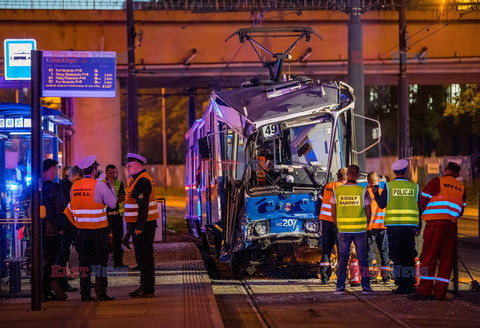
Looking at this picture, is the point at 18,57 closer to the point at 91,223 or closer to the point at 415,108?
the point at 91,223

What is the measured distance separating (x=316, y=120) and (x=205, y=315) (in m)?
6.13

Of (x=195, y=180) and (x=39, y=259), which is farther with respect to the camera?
(x=195, y=180)

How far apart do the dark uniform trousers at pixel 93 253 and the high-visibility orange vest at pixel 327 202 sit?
3.75m

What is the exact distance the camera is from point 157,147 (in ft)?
292

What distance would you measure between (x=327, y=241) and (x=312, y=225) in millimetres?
779

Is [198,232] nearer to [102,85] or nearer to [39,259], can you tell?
[102,85]

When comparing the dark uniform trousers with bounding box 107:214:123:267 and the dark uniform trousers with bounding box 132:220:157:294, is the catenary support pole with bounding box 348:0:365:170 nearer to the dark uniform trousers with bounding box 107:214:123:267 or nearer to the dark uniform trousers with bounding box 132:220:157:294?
the dark uniform trousers with bounding box 107:214:123:267

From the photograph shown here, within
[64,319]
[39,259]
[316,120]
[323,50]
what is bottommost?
[64,319]

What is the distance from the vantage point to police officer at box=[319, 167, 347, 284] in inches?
585

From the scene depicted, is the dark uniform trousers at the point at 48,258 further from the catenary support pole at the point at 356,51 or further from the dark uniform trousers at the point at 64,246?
the catenary support pole at the point at 356,51

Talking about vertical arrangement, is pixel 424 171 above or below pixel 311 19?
below

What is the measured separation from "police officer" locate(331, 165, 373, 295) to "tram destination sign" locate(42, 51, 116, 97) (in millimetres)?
7310

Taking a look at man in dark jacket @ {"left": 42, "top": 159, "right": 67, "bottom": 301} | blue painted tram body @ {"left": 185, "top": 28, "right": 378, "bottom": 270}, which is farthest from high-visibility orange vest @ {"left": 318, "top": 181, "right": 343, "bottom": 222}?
man in dark jacket @ {"left": 42, "top": 159, "right": 67, "bottom": 301}

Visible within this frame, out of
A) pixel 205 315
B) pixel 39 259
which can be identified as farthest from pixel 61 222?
pixel 205 315
